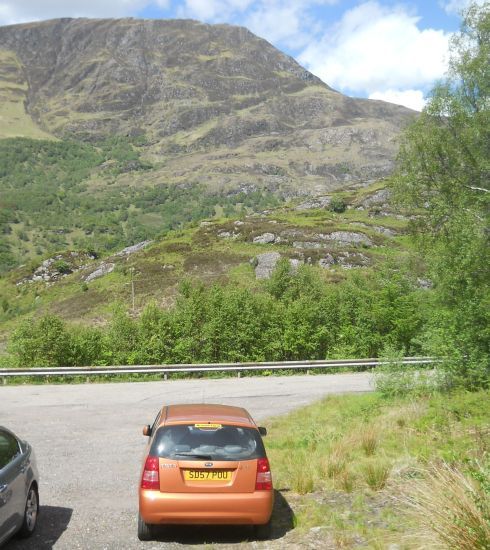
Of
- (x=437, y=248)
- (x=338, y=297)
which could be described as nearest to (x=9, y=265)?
(x=338, y=297)

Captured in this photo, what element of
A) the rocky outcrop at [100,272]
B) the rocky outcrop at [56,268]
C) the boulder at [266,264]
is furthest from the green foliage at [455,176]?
the rocky outcrop at [56,268]

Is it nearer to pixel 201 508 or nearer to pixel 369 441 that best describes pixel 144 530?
pixel 201 508

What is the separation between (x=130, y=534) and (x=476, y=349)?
→ 10.3 metres

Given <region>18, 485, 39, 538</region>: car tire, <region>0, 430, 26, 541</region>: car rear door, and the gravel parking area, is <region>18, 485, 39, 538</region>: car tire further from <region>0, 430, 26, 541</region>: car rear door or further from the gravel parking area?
<region>0, 430, 26, 541</region>: car rear door

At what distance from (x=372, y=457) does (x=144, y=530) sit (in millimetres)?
4677

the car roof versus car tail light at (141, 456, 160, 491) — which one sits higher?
the car roof

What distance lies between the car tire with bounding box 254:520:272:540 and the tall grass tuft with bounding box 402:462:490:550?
197cm

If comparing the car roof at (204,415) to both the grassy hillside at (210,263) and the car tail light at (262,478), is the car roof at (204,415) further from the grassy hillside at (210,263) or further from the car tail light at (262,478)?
the grassy hillside at (210,263)

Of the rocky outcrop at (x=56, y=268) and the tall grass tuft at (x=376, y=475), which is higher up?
the tall grass tuft at (x=376, y=475)

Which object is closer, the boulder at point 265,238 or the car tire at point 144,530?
the car tire at point 144,530

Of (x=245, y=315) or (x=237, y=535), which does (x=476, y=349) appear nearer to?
(x=237, y=535)

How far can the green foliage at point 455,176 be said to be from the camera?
63.4ft

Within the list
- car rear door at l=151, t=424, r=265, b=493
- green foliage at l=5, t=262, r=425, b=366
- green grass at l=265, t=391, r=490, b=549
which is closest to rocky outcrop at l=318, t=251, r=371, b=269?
green foliage at l=5, t=262, r=425, b=366

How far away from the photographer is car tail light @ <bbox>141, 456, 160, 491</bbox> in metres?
6.76
